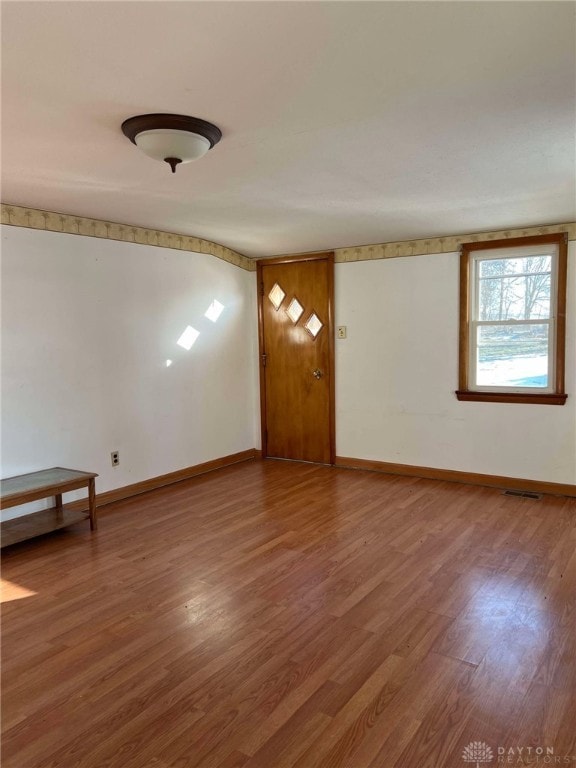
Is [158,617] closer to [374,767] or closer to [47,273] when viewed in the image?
[374,767]

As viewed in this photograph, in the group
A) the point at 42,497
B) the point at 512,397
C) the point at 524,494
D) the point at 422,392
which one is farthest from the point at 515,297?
the point at 42,497

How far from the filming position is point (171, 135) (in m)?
2.36

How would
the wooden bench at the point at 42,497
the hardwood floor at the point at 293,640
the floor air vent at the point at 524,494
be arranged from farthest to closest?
the floor air vent at the point at 524,494
the wooden bench at the point at 42,497
the hardwood floor at the point at 293,640

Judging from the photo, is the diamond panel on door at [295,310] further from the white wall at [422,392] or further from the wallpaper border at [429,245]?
the wallpaper border at [429,245]

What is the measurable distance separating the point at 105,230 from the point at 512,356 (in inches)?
144

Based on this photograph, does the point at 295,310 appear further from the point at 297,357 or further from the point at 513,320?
the point at 513,320

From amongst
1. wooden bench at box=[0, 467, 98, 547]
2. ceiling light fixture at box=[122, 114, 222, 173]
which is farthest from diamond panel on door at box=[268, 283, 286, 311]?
ceiling light fixture at box=[122, 114, 222, 173]

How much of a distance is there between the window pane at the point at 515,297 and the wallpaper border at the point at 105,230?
2.66 metres

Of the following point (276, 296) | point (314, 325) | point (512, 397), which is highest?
point (276, 296)

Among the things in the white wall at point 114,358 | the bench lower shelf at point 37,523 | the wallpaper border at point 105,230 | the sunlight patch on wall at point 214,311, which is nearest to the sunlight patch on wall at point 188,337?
the white wall at point 114,358

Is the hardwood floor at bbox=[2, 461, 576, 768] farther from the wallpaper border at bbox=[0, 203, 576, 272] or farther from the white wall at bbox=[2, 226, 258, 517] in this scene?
the wallpaper border at bbox=[0, 203, 576, 272]

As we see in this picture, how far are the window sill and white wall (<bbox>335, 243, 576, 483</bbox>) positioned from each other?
5 centimetres

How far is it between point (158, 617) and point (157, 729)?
2.50 ft

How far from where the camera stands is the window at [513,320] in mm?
4461
